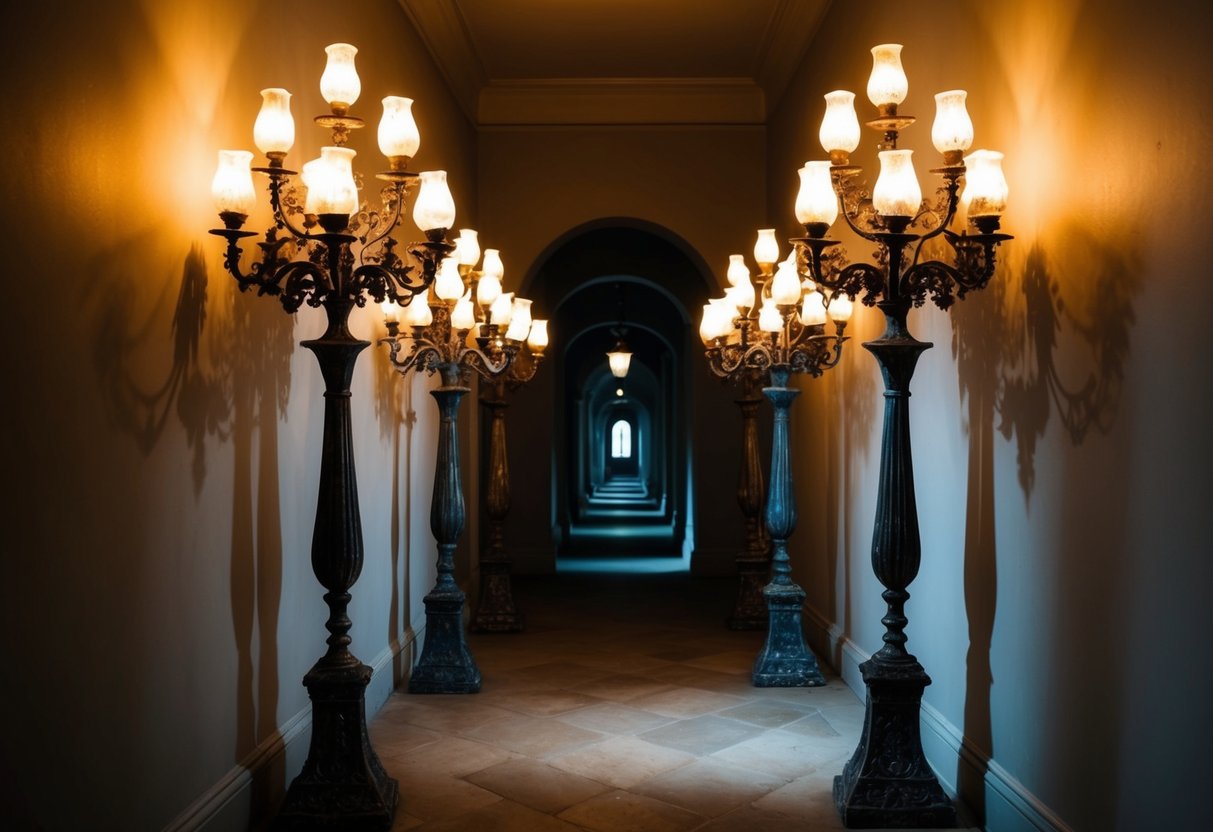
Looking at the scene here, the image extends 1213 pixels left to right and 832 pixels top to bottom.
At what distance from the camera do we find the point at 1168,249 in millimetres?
3102

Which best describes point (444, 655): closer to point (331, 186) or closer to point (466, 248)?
point (466, 248)

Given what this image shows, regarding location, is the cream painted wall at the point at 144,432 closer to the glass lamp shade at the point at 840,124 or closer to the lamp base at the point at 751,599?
the glass lamp shade at the point at 840,124

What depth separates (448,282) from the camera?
6.41m

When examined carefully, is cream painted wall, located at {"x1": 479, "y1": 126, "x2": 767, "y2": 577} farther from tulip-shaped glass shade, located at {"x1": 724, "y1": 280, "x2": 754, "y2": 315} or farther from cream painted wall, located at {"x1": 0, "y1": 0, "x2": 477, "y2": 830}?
cream painted wall, located at {"x1": 0, "y1": 0, "x2": 477, "y2": 830}

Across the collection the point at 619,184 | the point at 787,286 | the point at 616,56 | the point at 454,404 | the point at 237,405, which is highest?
the point at 616,56

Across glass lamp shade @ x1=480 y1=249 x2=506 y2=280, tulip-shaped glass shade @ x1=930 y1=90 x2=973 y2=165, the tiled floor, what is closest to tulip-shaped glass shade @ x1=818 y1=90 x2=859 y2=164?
tulip-shaped glass shade @ x1=930 y1=90 x2=973 y2=165

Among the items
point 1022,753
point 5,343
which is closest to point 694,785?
Answer: point 1022,753

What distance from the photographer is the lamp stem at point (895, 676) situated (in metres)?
4.40

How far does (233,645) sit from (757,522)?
585 centimetres

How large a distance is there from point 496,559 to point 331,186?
5.66m

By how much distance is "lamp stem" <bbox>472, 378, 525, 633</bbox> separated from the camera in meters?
9.33

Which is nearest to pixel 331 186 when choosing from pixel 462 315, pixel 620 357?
pixel 462 315

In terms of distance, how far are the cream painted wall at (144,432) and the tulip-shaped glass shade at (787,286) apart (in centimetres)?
247

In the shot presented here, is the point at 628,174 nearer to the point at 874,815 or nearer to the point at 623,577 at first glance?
the point at 623,577
